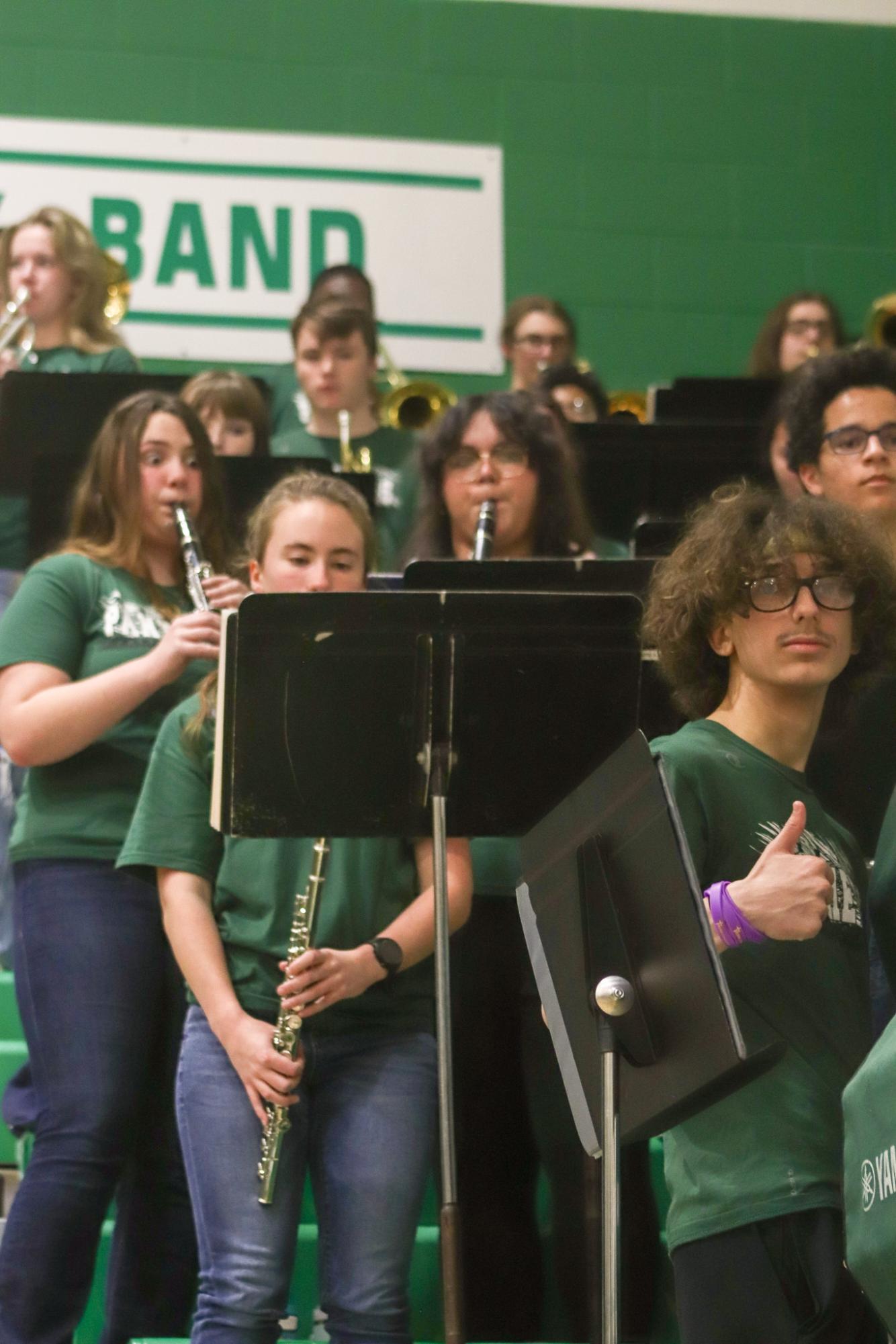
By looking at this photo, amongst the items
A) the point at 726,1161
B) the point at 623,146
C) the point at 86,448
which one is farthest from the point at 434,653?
A: the point at 623,146

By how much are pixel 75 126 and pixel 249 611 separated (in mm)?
4655

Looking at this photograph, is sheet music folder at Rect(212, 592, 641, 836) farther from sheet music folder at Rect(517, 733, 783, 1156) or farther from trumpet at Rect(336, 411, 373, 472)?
trumpet at Rect(336, 411, 373, 472)

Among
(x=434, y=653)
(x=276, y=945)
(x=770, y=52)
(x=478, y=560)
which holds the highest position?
(x=770, y=52)

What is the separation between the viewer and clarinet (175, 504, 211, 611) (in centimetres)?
303

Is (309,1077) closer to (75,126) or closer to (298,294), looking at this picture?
(298,294)

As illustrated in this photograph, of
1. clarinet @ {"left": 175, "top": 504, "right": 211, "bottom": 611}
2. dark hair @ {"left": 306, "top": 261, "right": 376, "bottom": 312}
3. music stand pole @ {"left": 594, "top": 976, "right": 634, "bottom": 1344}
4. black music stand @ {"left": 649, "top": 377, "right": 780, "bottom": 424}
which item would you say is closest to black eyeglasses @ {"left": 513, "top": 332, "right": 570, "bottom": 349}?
dark hair @ {"left": 306, "top": 261, "right": 376, "bottom": 312}

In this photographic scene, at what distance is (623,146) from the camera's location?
22.7 ft

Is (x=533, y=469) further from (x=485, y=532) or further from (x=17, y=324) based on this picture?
(x=17, y=324)

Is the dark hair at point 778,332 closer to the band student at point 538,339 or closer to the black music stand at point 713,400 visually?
the band student at point 538,339

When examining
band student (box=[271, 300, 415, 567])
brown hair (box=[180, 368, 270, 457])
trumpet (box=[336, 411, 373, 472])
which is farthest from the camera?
band student (box=[271, 300, 415, 567])

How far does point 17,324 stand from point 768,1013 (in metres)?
3.39

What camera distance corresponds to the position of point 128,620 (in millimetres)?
3045

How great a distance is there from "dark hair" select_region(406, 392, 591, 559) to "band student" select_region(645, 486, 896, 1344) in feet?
3.21

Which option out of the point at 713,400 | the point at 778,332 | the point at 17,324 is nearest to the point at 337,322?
the point at 17,324
